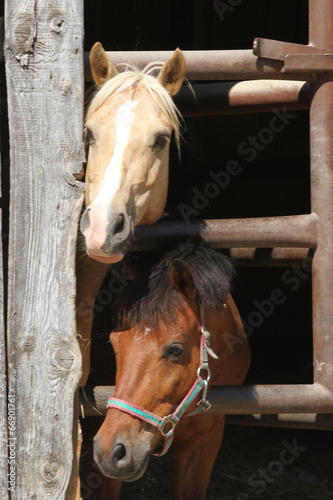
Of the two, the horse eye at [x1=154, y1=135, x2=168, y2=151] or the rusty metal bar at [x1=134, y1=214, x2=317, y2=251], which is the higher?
the horse eye at [x1=154, y1=135, x2=168, y2=151]

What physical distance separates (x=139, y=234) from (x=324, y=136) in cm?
72

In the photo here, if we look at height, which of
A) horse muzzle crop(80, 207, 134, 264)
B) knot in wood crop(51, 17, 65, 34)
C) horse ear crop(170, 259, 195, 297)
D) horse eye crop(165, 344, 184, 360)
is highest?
knot in wood crop(51, 17, 65, 34)

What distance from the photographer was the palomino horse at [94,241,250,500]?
7.89 feet

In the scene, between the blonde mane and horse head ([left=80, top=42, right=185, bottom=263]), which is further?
the blonde mane

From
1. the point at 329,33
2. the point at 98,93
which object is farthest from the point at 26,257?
the point at 329,33

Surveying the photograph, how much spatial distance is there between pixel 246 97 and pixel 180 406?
116cm

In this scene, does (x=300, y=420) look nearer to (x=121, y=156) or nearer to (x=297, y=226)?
(x=297, y=226)

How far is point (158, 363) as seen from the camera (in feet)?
8.25

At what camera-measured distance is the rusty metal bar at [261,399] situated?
2600 mm

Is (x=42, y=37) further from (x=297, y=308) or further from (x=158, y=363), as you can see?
(x=297, y=308)

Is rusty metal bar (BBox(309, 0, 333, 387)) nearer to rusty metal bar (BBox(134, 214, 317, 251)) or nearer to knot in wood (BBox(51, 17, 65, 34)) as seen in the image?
rusty metal bar (BBox(134, 214, 317, 251))

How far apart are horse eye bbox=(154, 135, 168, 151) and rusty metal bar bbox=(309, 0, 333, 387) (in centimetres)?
53

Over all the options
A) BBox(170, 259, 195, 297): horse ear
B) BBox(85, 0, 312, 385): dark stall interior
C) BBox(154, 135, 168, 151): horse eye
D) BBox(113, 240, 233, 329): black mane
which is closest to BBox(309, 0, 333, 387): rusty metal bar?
BBox(113, 240, 233, 329): black mane

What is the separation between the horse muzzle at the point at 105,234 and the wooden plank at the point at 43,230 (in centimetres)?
7
